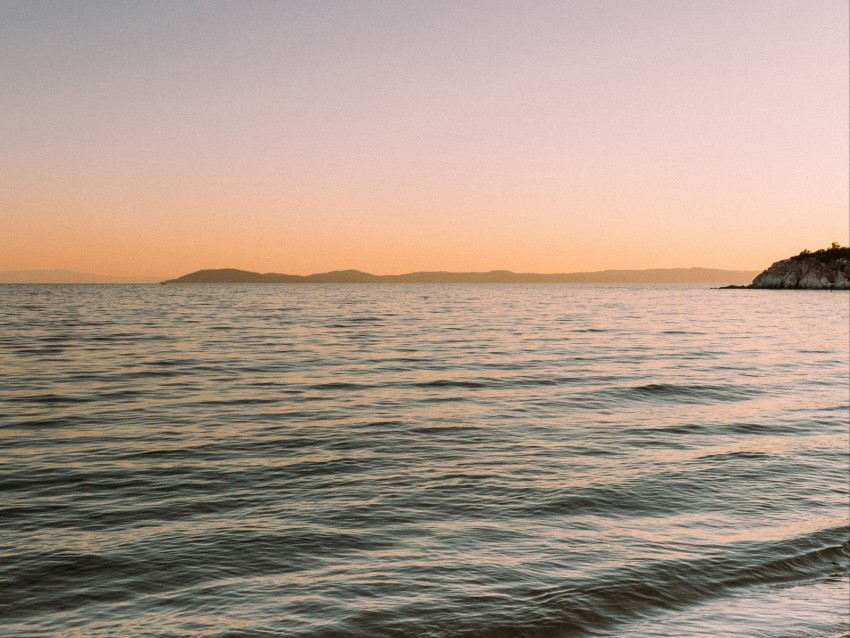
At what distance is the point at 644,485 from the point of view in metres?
11.9

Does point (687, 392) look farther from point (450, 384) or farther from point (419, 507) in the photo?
point (419, 507)

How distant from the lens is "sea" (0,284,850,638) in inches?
284

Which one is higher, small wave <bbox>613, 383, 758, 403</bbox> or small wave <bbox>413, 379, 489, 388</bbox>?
small wave <bbox>413, 379, 489, 388</bbox>

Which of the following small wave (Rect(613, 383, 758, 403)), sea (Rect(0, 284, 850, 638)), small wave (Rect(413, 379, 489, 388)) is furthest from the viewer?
small wave (Rect(413, 379, 489, 388))

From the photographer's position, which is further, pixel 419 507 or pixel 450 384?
pixel 450 384

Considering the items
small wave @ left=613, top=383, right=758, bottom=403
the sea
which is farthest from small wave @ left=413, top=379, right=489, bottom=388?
small wave @ left=613, top=383, right=758, bottom=403

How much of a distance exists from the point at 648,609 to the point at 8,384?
20502 millimetres

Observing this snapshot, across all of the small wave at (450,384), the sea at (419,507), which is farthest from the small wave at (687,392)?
the small wave at (450,384)

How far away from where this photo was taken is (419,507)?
10383 millimetres

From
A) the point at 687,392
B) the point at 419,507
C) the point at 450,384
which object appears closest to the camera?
the point at 419,507

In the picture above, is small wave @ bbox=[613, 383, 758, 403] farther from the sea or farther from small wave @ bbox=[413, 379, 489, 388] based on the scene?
small wave @ bbox=[413, 379, 489, 388]

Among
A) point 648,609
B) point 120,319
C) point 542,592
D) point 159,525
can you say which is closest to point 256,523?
point 159,525

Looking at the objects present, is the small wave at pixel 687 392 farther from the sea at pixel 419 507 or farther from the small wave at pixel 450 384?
the small wave at pixel 450 384

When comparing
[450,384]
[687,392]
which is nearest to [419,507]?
[450,384]
